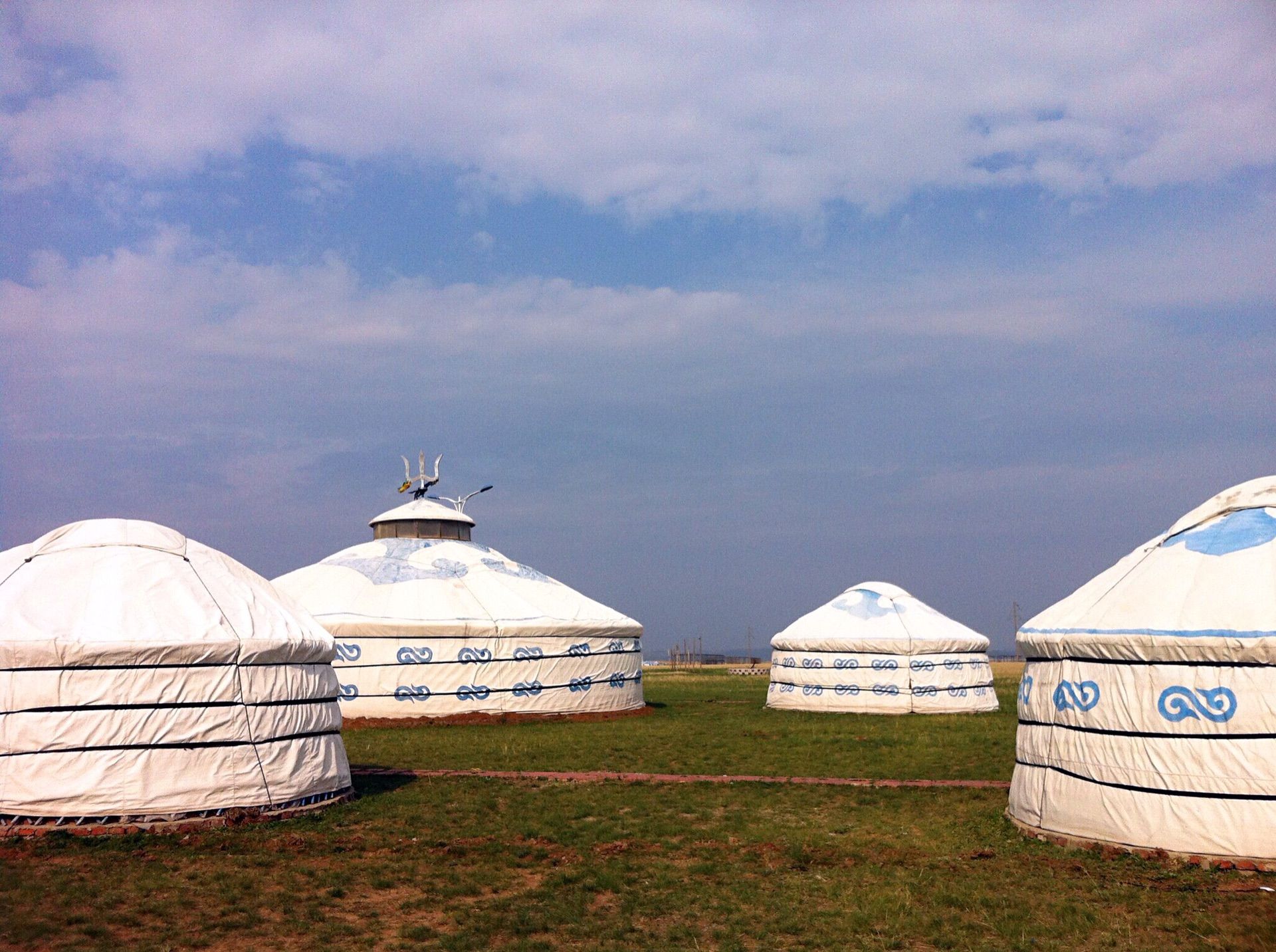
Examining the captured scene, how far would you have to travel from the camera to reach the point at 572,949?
→ 6176 millimetres

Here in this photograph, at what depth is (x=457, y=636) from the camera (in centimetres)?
1873

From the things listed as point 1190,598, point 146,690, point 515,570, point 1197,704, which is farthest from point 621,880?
point 515,570

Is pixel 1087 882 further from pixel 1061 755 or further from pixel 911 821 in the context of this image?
pixel 911 821

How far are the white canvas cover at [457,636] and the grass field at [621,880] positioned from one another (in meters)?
6.59

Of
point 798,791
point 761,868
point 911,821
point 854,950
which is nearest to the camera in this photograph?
point 854,950

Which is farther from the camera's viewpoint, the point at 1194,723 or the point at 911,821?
the point at 911,821

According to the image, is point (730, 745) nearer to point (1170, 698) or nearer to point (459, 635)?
point (459, 635)

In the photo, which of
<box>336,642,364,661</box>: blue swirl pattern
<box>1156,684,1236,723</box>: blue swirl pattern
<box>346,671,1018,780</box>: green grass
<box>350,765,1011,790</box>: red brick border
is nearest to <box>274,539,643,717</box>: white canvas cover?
<box>336,642,364,661</box>: blue swirl pattern

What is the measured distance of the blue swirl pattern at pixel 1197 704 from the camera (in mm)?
7242

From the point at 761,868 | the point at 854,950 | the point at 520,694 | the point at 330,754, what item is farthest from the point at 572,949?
the point at 520,694

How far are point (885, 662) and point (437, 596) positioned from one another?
917cm

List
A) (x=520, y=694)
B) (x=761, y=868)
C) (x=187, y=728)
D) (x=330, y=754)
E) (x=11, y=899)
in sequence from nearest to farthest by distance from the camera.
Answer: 1. (x=11, y=899)
2. (x=761, y=868)
3. (x=187, y=728)
4. (x=330, y=754)
5. (x=520, y=694)

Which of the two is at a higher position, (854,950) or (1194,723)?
(1194,723)

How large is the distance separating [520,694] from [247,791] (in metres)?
9.94
